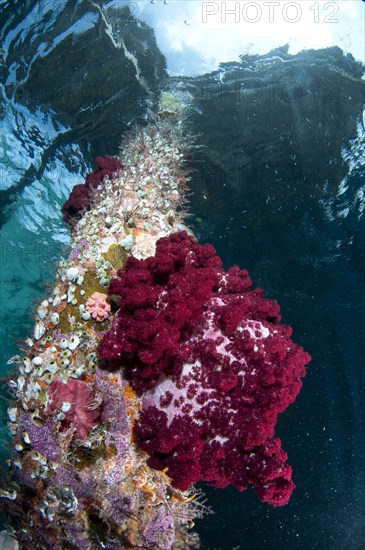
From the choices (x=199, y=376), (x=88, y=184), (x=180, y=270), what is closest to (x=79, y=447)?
(x=199, y=376)

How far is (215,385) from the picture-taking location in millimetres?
4062

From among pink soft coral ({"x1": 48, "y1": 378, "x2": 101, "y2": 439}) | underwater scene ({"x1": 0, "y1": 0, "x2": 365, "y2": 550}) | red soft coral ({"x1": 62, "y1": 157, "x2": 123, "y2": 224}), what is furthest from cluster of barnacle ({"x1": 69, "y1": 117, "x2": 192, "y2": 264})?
pink soft coral ({"x1": 48, "y1": 378, "x2": 101, "y2": 439})

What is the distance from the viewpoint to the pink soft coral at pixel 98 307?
4.52m

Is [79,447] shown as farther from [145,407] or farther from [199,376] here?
[199,376]

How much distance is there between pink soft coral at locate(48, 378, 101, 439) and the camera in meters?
4.10

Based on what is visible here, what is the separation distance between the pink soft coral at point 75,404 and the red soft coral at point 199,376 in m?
0.47

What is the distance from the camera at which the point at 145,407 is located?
168 inches

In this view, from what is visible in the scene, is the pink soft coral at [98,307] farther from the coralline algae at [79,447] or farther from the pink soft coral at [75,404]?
the pink soft coral at [75,404]

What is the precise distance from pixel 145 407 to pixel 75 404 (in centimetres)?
82

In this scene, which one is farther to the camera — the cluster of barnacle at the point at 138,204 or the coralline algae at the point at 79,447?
the cluster of barnacle at the point at 138,204

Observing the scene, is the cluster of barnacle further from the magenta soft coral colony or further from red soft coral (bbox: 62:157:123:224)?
the magenta soft coral colony

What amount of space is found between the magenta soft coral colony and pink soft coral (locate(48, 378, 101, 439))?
1 cm

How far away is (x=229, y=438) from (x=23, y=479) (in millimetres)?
2477

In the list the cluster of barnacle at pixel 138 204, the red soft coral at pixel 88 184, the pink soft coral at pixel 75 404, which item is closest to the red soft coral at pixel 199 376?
the pink soft coral at pixel 75 404
